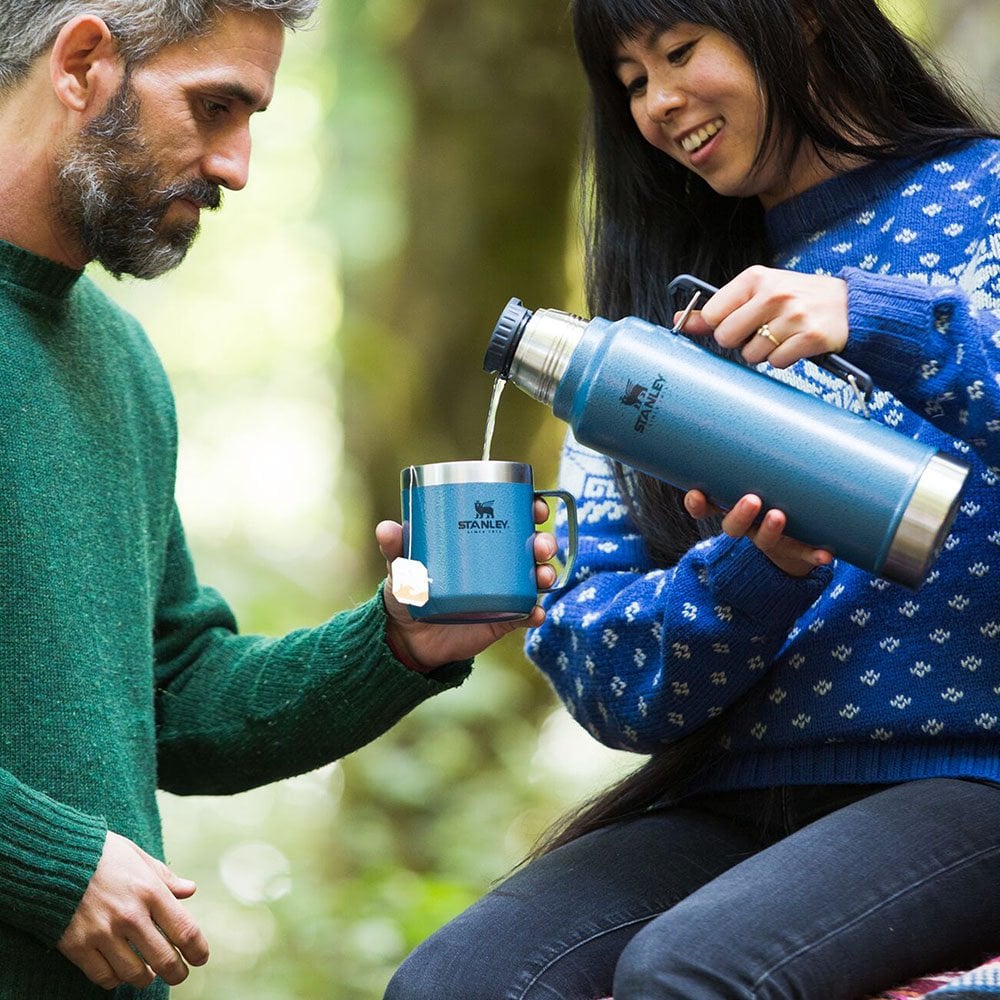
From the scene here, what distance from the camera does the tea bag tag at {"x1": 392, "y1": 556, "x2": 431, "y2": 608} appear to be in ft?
5.00

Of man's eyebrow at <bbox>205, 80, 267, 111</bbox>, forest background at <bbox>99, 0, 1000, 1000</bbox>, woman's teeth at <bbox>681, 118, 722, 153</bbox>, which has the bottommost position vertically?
forest background at <bbox>99, 0, 1000, 1000</bbox>

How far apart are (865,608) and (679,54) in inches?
30.2

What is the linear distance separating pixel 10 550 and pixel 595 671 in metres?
0.75

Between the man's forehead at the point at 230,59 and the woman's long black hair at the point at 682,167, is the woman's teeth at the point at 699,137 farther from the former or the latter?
the man's forehead at the point at 230,59

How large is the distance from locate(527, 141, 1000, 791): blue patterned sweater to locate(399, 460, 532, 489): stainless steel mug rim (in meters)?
0.28

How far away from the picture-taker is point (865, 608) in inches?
65.2

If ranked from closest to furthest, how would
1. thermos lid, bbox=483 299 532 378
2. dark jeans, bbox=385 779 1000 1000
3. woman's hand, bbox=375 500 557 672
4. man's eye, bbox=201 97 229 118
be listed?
1. dark jeans, bbox=385 779 1000 1000
2. thermos lid, bbox=483 299 532 378
3. woman's hand, bbox=375 500 557 672
4. man's eye, bbox=201 97 229 118

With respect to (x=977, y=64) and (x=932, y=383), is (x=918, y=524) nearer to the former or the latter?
(x=932, y=383)

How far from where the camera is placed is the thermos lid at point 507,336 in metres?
1.49

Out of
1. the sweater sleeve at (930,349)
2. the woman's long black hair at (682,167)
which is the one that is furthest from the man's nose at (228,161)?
the sweater sleeve at (930,349)

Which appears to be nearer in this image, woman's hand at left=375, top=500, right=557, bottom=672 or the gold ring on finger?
the gold ring on finger

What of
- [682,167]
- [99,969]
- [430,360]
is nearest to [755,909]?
[99,969]

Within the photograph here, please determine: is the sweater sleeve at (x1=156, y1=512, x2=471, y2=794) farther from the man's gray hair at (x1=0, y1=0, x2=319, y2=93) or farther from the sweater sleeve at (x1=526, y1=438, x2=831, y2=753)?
the man's gray hair at (x1=0, y1=0, x2=319, y2=93)

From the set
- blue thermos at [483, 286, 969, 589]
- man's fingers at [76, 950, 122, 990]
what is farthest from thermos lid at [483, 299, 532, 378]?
man's fingers at [76, 950, 122, 990]
